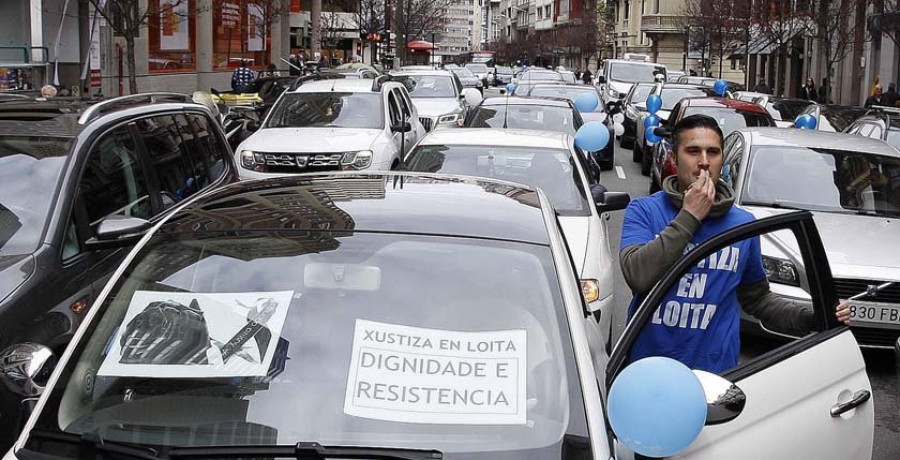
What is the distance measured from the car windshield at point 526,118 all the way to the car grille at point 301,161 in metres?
1.98

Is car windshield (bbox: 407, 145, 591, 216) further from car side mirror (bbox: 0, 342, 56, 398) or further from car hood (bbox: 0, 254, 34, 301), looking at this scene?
car side mirror (bbox: 0, 342, 56, 398)

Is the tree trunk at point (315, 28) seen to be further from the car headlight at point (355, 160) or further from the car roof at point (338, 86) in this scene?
the car headlight at point (355, 160)

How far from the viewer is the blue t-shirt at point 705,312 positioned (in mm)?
3713

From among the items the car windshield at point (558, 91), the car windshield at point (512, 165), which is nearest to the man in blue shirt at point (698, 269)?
the car windshield at point (512, 165)

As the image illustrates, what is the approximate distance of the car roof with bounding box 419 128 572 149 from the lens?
29.4ft

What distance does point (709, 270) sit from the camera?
3.73 m

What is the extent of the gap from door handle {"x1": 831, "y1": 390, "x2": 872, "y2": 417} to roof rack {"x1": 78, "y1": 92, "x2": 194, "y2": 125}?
4317mm

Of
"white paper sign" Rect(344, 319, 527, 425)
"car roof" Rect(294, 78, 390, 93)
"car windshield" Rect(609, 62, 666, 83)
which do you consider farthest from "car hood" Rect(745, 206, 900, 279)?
"car windshield" Rect(609, 62, 666, 83)

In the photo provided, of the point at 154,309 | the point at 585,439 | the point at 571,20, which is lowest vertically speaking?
the point at 585,439

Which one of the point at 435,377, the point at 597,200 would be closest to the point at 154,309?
the point at 435,377

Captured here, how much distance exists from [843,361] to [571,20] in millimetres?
105586

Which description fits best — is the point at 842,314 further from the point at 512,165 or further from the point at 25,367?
the point at 512,165

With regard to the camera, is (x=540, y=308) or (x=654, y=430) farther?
(x=540, y=308)

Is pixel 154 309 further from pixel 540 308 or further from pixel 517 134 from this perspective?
pixel 517 134
